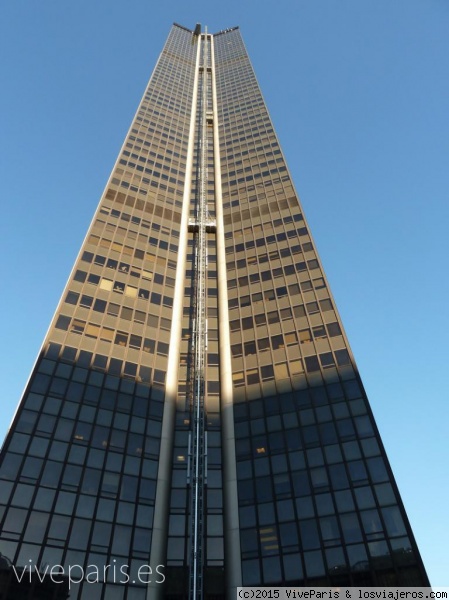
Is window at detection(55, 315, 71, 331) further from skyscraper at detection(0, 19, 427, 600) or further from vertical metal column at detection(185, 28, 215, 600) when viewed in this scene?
vertical metal column at detection(185, 28, 215, 600)

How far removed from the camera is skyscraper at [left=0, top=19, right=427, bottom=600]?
36.9 m

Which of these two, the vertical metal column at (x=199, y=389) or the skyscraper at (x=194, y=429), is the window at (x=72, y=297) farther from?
the vertical metal column at (x=199, y=389)

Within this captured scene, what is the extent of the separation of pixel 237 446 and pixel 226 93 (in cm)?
8761

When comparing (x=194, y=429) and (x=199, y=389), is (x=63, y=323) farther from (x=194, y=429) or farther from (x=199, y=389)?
(x=194, y=429)

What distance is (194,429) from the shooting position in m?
46.9

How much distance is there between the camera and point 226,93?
110 m

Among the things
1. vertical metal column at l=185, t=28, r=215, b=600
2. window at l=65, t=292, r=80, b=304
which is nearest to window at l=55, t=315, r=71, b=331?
window at l=65, t=292, r=80, b=304

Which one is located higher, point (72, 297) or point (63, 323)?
point (72, 297)

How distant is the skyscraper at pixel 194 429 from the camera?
36875 millimetres

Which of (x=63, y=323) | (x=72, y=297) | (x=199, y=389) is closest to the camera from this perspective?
(x=199, y=389)

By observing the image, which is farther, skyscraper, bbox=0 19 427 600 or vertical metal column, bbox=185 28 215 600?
vertical metal column, bbox=185 28 215 600

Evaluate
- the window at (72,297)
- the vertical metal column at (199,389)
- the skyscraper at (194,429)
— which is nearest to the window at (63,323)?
the skyscraper at (194,429)

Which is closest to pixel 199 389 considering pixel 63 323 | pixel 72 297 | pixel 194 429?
pixel 194 429

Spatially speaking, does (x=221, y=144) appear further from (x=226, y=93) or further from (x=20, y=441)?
(x=20, y=441)
